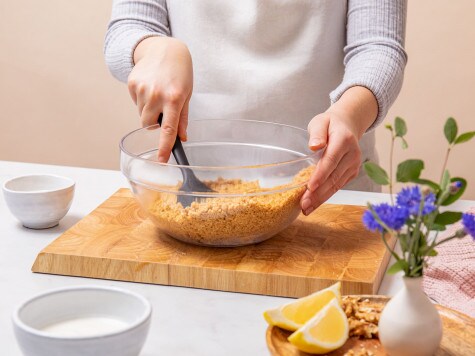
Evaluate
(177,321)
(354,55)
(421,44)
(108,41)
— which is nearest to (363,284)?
(177,321)

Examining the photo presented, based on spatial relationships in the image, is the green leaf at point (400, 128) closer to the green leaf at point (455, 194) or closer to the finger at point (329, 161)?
the green leaf at point (455, 194)

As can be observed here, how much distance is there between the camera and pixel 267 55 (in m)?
1.69

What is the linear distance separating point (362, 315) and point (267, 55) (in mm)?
909

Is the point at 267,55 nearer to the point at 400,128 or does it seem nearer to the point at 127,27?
the point at 127,27

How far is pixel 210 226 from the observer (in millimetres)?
1166

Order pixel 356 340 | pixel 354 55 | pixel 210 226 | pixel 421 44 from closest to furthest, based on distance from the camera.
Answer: pixel 356 340, pixel 210 226, pixel 354 55, pixel 421 44

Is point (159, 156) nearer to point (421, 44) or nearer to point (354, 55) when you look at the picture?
point (354, 55)

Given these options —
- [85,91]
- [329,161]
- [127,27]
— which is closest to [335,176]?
[329,161]

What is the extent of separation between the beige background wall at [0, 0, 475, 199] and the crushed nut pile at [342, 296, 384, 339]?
2.25 m

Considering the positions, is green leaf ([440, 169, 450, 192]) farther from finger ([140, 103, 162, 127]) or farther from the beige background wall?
the beige background wall

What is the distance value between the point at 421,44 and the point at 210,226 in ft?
6.86

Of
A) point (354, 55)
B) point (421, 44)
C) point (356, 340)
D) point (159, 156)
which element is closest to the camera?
point (356, 340)

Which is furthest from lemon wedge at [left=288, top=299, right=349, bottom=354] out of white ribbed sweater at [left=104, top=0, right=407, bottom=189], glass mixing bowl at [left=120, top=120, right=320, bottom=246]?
white ribbed sweater at [left=104, top=0, right=407, bottom=189]

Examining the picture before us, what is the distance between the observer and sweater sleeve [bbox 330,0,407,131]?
1.47 meters
